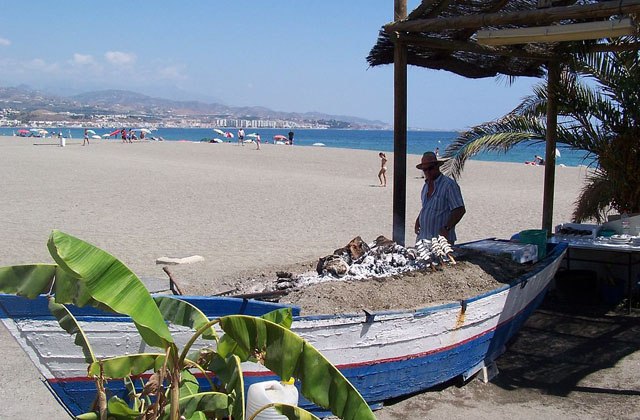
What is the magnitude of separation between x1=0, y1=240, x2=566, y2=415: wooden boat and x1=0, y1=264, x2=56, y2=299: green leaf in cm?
69

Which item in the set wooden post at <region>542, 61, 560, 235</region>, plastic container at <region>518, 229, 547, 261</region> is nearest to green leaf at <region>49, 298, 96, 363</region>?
plastic container at <region>518, 229, 547, 261</region>

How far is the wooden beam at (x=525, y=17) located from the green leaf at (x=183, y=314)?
14.6 feet

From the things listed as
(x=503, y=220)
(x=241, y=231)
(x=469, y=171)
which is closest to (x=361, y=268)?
(x=241, y=231)

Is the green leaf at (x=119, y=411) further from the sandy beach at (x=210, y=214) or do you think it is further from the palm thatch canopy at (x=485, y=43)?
the palm thatch canopy at (x=485, y=43)

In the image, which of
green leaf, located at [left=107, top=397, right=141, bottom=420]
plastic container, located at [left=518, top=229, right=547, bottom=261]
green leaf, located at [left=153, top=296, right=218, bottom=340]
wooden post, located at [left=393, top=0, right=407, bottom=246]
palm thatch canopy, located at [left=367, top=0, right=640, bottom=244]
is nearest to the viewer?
green leaf, located at [left=107, top=397, right=141, bottom=420]

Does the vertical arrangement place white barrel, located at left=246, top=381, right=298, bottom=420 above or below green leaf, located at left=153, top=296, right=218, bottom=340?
below

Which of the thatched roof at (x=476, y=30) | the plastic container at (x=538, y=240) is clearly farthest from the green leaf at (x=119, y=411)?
the plastic container at (x=538, y=240)

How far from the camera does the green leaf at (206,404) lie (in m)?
3.44

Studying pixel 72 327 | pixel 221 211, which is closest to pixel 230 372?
pixel 72 327

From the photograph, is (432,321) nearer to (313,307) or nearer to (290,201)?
(313,307)

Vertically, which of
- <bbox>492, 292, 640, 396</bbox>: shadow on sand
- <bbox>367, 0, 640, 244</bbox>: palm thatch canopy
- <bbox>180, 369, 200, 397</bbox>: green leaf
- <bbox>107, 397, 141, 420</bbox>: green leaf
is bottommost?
<bbox>492, 292, 640, 396</bbox>: shadow on sand

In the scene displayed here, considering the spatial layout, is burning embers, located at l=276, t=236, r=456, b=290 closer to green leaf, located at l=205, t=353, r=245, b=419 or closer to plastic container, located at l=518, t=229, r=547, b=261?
plastic container, located at l=518, t=229, r=547, b=261

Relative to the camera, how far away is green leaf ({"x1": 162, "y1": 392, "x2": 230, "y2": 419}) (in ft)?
11.3

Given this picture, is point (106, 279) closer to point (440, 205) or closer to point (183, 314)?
point (183, 314)
